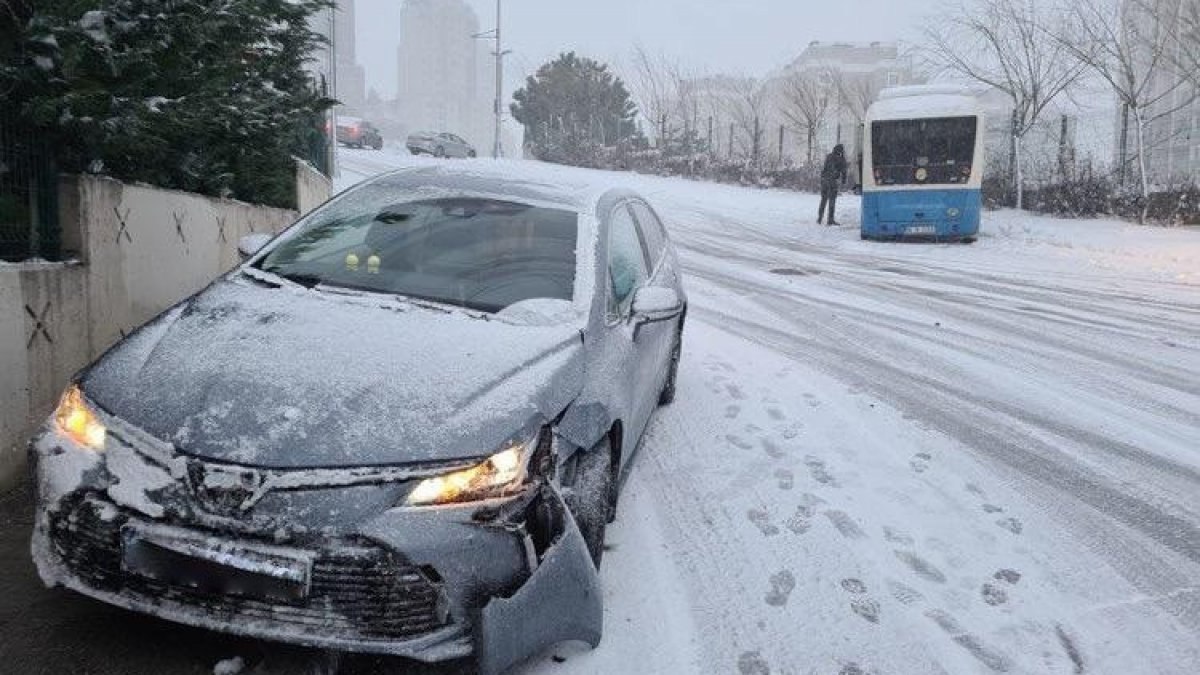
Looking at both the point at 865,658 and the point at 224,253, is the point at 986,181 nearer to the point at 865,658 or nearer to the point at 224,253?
the point at 224,253

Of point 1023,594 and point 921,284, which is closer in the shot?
point 1023,594

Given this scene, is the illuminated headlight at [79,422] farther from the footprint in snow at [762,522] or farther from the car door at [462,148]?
the car door at [462,148]

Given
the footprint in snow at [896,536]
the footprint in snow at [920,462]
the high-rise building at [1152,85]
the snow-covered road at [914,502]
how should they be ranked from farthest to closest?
the high-rise building at [1152,85], the footprint in snow at [920,462], the footprint in snow at [896,536], the snow-covered road at [914,502]

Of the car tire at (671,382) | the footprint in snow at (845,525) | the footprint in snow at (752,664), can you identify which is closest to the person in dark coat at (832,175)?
the car tire at (671,382)

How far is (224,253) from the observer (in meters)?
7.16

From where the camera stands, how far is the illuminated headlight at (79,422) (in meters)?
2.54

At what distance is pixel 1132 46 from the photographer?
21203mm

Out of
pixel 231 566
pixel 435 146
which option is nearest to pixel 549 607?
pixel 231 566

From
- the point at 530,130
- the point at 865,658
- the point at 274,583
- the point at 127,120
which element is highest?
the point at 530,130

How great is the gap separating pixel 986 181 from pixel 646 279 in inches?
857

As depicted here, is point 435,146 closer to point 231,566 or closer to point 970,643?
point 970,643

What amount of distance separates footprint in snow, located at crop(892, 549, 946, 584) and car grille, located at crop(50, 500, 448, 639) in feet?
6.81

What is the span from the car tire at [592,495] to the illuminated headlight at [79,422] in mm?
1380

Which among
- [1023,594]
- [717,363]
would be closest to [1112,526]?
[1023,594]
